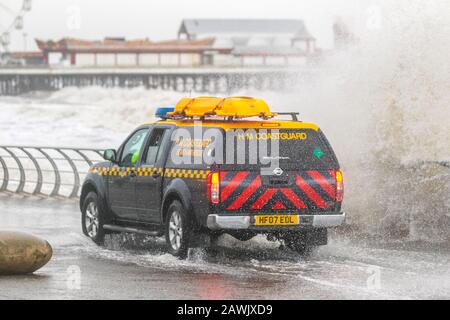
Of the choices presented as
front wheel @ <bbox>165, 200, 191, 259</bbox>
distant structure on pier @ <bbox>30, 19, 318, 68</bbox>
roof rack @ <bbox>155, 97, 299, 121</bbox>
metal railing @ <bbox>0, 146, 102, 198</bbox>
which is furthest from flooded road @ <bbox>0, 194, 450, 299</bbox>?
distant structure on pier @ <bbox>30, 19, 318, 68</bbox>

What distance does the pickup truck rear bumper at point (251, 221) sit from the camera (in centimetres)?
1297

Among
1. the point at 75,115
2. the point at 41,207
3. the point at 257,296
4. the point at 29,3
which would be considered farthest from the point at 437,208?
the point at 29,3

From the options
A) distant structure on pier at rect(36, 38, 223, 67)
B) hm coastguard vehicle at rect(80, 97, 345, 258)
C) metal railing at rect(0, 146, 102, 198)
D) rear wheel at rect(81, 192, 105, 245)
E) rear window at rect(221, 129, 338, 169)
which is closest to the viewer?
hm coastguard vehicle at rect(80, 97, 345, 258)

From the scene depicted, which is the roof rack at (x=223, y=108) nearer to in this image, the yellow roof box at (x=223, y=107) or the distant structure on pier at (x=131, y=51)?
the yellow roof box at (x=223, y=107)

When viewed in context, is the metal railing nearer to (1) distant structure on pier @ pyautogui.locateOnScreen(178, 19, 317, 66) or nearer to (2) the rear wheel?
(2) the rear wheel

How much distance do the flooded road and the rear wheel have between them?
16 cm

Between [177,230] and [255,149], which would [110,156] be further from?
[255,149]

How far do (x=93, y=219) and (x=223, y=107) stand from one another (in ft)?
9.79

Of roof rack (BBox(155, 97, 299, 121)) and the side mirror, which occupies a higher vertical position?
roof rack (BBox(155, 97, 299, 121))

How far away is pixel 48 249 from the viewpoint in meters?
12.4

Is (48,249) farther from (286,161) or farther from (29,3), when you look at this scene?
(29,3)

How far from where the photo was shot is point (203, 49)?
183 meters

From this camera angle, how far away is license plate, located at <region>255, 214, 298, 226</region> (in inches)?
517

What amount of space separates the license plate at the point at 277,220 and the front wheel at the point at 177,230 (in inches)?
32.0
